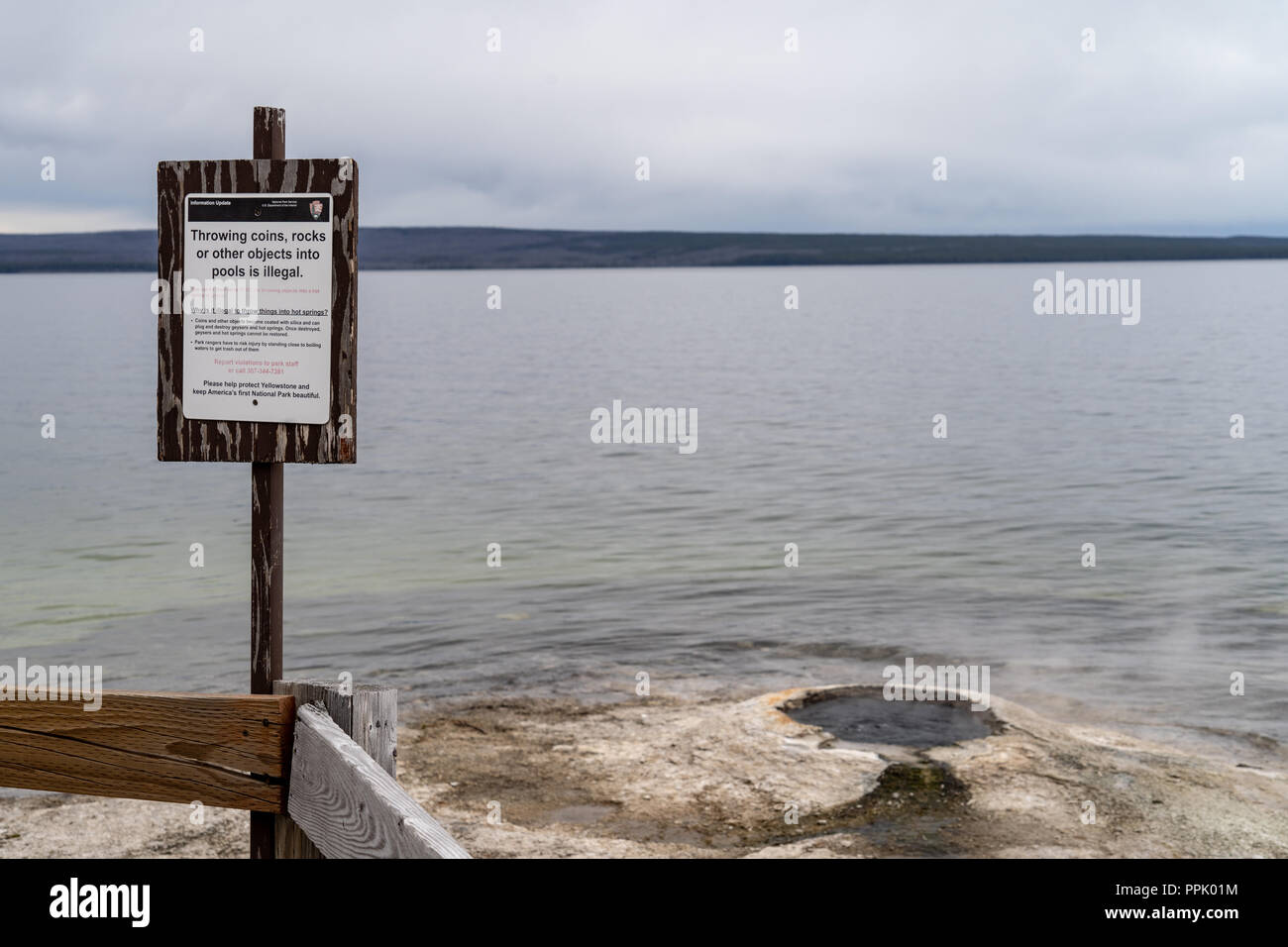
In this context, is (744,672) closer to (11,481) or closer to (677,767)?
(677,767)

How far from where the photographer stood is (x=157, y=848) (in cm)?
674

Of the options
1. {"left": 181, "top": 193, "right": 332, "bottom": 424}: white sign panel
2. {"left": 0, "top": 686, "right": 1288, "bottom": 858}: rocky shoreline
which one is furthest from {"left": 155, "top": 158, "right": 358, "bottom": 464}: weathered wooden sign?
{"left": 0, "top": 686, "right": 1288, "bottom": 858}: rocky shoreline

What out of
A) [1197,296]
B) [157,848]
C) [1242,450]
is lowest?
[157,848]

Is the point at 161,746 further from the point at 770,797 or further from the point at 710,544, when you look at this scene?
the point at 710,544

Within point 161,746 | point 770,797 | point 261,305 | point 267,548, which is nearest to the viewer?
point 161,746

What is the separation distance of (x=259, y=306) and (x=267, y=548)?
72 centimetres

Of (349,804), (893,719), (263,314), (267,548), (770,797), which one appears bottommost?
(770,797)

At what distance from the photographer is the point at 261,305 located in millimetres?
3777

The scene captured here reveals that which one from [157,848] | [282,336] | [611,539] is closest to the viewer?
[282,336]

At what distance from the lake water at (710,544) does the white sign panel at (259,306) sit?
6.63 metres

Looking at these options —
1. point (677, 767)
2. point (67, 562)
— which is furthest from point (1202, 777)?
point (67, 562)

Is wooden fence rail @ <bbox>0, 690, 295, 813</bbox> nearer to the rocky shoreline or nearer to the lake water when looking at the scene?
the rocky shoreline

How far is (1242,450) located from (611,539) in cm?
1621

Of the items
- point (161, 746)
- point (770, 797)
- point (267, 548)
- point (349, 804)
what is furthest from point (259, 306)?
point (770, 797)
